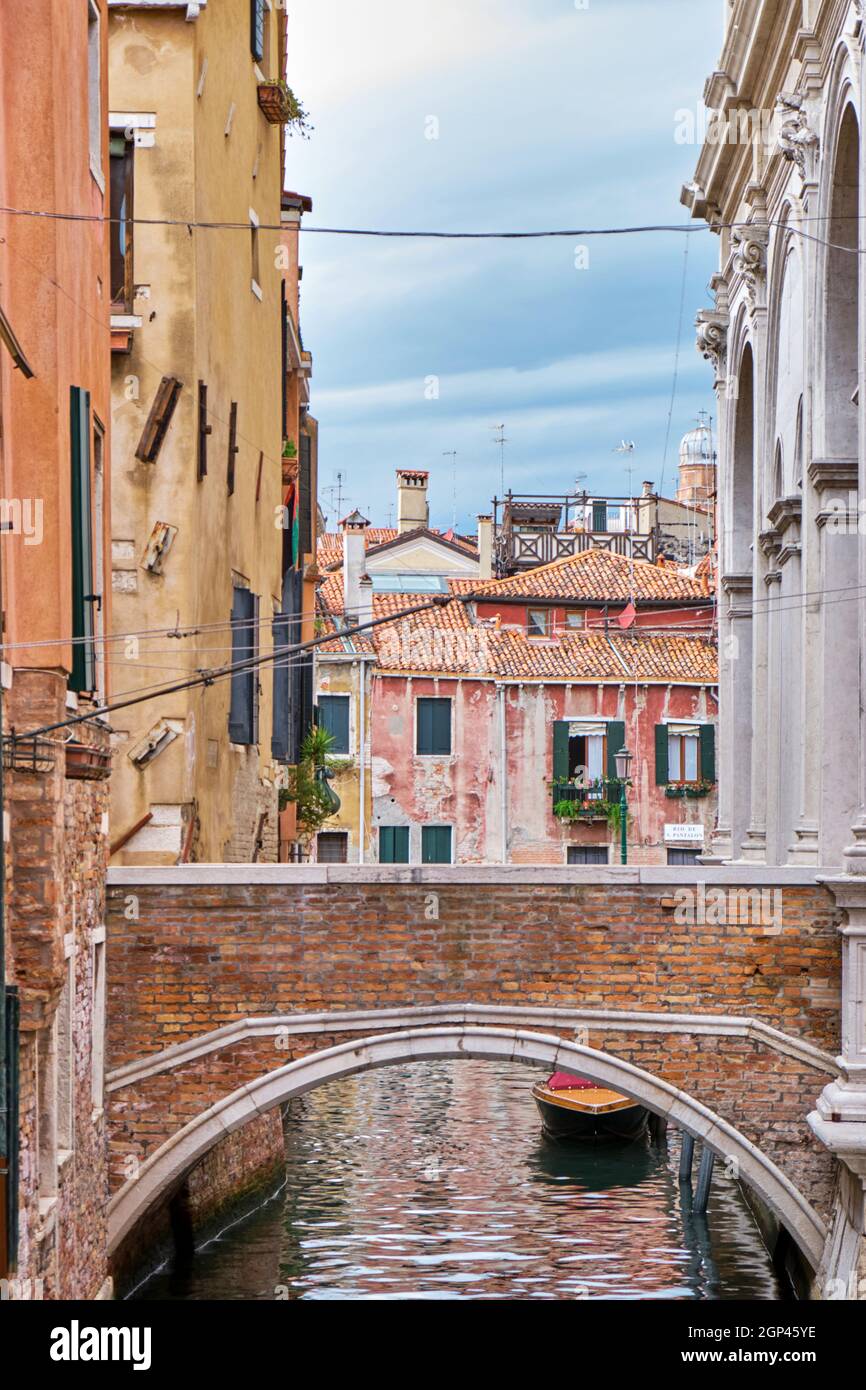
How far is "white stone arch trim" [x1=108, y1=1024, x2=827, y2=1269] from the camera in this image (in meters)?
11.3

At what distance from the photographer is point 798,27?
1420 cm

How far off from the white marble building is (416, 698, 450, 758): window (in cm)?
1108

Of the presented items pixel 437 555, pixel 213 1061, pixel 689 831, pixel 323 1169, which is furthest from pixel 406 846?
pixel 213 1061

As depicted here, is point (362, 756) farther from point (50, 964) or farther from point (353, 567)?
point (50, 964)

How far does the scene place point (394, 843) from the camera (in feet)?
105

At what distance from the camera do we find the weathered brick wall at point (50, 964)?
8500 millimetres

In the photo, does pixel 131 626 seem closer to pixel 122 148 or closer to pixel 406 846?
pixel 122 148

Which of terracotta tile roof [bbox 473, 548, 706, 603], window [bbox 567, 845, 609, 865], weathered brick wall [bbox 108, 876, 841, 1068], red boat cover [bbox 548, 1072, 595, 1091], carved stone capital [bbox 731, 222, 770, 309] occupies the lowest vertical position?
red boat cover [bbox 548, 1072, 595, 1091]

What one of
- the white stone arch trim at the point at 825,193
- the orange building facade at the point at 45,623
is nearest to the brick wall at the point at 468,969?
the orange building facade at the point at 45,623

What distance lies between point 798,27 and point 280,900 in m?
7.36

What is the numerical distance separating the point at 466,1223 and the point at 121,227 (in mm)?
8962

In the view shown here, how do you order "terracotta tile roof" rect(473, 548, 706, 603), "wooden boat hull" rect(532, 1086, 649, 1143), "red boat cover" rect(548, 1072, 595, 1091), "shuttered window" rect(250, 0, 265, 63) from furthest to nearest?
"terracotta tile roof" rect(473, 548, 706, 603)
"red boat cover" rect(548, 1072, 595, 1091)
"wooden boat hull" rect(532, 1086, 649, 1143)
"shuttered window" rect(250, 0, 265, 63)

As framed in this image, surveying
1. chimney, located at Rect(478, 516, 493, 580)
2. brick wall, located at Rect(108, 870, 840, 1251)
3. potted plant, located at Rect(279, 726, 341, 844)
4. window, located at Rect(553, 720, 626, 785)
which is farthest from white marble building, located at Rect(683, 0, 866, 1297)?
chimney, located at Rect(478, 516, 493, 580)

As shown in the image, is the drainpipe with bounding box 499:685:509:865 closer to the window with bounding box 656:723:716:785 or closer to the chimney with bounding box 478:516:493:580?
the window with bounding box 656:723:716:785
